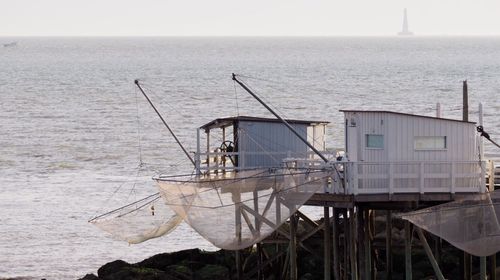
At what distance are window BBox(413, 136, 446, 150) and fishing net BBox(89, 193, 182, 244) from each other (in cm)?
799

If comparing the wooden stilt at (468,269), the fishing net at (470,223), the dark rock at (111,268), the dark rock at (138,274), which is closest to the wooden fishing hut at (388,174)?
the fishing net at (470,223)

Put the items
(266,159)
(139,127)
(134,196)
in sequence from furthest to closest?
(139,127)
(134,196)
(266,159)

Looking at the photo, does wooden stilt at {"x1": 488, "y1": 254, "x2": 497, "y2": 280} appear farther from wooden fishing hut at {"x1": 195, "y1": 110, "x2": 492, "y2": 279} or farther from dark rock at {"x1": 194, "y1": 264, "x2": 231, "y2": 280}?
dark rock at {"x1": 194, "y1": 264, "x2": 231, "y2": 280}

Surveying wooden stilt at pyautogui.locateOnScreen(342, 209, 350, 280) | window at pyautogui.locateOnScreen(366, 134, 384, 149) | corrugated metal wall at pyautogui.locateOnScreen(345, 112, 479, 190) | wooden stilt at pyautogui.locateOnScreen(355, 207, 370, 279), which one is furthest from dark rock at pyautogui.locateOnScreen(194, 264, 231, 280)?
window at pyautogui.locateOnScreen(366, 134, 384, 149)

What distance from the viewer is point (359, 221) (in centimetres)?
4119

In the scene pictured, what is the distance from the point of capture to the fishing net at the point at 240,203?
41.7 metres

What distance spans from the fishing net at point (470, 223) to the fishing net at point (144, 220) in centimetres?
887

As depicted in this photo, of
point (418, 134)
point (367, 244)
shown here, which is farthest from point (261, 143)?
point (418, 134)

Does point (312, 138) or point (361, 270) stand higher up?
point (312, 138)

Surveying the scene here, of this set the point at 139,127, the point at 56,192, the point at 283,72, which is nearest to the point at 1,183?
the point at 56,192

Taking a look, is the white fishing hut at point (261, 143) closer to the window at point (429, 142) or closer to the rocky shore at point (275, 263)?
the rocky shore at point (275, 263)

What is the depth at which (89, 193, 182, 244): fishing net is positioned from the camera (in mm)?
→ 45625

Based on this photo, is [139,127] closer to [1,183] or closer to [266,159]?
[1,183]

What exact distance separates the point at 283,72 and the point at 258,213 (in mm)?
142279
